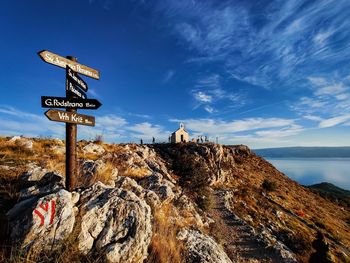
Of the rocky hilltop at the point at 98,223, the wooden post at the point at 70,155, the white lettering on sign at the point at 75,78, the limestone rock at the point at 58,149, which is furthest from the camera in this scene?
the limestone rock at the point at 58,149

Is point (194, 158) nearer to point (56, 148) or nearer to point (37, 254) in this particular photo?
point (56, 148)

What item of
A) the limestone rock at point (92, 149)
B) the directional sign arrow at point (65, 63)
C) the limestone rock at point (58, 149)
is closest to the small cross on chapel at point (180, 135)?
the limestone rock at point (92, 149)

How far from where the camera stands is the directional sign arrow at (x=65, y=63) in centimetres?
539

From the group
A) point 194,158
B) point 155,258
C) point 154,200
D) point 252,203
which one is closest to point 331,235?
point 252,203

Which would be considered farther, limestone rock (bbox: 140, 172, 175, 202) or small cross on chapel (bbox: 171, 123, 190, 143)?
small cross on chapel (bbox: 171, 123, 190, 143)

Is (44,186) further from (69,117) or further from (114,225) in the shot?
(114,225)

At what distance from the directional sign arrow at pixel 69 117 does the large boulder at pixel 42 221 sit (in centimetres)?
184

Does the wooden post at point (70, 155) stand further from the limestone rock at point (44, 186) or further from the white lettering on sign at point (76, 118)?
the limestone rock at point (44, 186)

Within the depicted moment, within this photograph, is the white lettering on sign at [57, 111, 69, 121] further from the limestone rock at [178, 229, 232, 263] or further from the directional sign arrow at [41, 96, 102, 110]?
the limestone rock at [178, 229, 232, 263]

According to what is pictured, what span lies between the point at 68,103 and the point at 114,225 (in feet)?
11.1

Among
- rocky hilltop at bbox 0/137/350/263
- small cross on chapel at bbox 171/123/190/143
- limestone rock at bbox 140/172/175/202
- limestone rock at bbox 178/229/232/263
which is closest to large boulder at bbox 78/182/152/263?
rocky hilltop at bbox 0/137/350/263

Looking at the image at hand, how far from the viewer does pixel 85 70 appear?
674 centimetres

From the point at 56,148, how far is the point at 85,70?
34.8 feet

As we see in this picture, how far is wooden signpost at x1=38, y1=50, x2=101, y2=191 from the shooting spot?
5637 mm
